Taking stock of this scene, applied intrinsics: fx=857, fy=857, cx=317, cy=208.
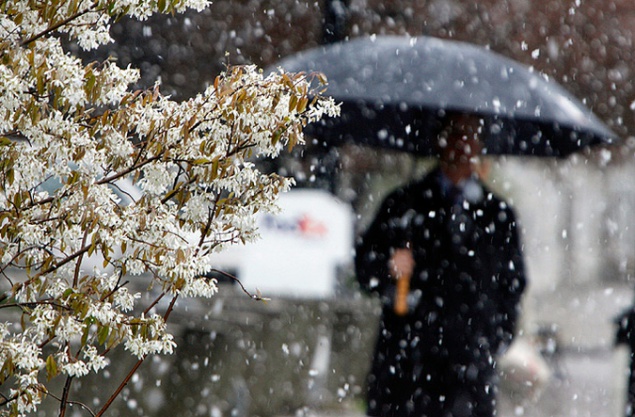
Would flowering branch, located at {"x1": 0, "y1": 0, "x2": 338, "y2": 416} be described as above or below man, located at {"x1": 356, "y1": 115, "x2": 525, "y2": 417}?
below

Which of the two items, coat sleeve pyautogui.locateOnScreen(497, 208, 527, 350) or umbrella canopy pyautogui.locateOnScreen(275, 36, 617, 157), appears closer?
coat sleeve pyautogui.locateOnScreen(497, 208, 527, 350)

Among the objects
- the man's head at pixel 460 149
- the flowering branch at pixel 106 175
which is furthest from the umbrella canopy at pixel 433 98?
the flowering branch at pixel 106 175

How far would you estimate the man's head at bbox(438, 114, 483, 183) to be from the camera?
3752 millimetres

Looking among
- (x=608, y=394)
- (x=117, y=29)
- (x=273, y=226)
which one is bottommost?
(x=273, y=226)

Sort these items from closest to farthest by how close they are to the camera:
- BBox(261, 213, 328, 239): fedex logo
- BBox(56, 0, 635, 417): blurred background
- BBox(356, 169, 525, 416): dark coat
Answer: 1. BBox(356, 169, 525, 416): dark coat
2. BBox(56, 0, 635, 417): blurred background
3. BBox(261, 213, 328, 239): fedex logo

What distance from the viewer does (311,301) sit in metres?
5.56

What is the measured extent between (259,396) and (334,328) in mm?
975

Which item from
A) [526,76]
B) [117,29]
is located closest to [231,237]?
[526,76]

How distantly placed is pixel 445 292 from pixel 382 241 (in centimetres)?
36

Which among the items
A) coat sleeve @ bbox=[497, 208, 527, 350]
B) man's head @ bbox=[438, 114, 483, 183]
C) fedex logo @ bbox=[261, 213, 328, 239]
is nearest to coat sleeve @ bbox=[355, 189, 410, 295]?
man's head @ bbox=[438, 114, 483, 183]

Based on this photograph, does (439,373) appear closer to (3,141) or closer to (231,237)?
(231,237)

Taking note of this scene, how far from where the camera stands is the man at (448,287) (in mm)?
3717

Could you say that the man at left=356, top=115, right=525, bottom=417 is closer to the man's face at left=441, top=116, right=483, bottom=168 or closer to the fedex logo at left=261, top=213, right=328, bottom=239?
the man's face at left=441, top=116, right=483, bottom=168

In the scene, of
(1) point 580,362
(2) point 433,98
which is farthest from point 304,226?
(1) point 580,362
